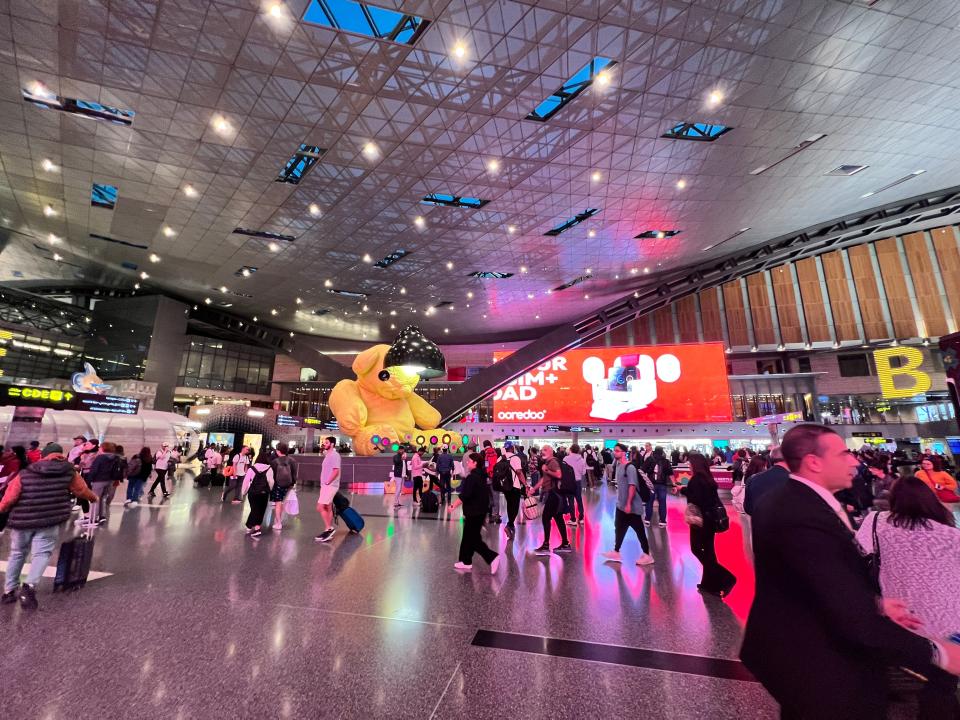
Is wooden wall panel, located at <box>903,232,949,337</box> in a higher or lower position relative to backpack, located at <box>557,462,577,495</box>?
higher

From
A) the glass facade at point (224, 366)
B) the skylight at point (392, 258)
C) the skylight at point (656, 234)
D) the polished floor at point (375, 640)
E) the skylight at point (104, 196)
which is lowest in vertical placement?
the polished floor at point (375, 640)

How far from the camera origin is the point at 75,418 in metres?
15.7

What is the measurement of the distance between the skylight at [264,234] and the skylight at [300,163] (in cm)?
446

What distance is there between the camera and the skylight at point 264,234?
58.1 feet

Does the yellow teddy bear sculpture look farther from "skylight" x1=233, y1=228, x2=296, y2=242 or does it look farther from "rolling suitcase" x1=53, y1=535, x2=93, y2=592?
"rolling suitcase" x1=53, y1=535, x2=93, y2=592

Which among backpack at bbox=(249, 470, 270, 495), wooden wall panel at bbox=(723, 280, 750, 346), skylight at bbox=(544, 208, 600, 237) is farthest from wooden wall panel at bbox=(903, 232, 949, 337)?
backpack at bbox=(249, 470, 270, 495)

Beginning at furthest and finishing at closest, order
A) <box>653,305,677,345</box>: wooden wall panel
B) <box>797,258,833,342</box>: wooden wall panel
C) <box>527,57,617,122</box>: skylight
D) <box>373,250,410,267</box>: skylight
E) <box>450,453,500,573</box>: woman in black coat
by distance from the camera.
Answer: <box>653,305,677,345</box>: wooden wall panel, <box>797,258,833,342</box>: wooden wall panel, <box>373,250,410,267</box>: skylight, <box>527,57,617,122</box>: skylight, <box>450,453,500,573</box>: woman in black coat

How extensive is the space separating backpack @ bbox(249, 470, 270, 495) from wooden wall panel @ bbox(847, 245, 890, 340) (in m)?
35.4

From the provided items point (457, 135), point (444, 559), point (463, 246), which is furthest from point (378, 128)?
point (444, 559)

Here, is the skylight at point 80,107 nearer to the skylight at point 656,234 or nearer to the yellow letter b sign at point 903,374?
the skylight at point 656,234

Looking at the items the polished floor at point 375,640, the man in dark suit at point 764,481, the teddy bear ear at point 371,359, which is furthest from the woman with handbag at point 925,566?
the teddy bear ear at point 371,359

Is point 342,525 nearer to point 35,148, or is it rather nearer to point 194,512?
point 194,512

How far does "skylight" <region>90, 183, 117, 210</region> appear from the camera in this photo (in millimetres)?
14734

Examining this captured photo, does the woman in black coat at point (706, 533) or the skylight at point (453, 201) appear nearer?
the woman in black coat at point (706, 533)
